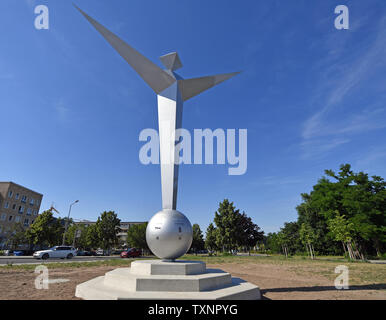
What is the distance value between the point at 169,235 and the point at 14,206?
54.2 meters

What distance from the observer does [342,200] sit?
31906 mm

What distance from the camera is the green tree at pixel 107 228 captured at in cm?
4212

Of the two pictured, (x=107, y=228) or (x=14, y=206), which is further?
Answer: (x=14, y=206)

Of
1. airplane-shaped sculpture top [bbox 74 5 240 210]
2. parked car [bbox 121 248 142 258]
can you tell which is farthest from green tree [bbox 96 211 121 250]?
airplane-shaped sculpture top [bbox 74 5 240 210]

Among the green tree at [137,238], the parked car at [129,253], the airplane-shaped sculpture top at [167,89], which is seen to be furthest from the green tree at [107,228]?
the airplane-shaped sculpture top at [167,89]

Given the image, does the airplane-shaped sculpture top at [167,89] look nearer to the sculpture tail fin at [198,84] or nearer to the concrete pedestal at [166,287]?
the sculpture tail fin at [198,84]

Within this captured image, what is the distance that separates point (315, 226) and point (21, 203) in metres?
65.0

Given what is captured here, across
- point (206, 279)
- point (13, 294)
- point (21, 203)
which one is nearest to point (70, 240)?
point (21, 203)

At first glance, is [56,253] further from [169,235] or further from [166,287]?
[166,287]

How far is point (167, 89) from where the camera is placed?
33.7 ft

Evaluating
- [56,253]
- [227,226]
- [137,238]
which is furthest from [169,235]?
[137,238]
